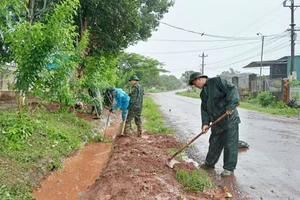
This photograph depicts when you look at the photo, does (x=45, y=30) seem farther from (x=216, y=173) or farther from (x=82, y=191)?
(x=216, y=173)

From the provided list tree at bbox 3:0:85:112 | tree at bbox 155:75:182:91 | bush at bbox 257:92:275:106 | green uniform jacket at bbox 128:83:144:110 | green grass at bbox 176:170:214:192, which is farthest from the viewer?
tree at bbox 155:75:182:91

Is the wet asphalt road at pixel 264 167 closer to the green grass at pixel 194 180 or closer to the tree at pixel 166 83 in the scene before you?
the green grass at pixel 194 180

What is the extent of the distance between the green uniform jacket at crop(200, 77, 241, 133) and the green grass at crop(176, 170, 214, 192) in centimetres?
98

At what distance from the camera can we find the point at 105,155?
6.54 metres

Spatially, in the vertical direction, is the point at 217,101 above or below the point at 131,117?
above

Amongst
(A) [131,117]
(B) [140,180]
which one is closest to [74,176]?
(B) [140,180]

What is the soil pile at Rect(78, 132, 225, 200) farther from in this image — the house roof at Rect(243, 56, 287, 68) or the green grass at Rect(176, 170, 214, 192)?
the house roof at Rect(243, 56, 287, 68)

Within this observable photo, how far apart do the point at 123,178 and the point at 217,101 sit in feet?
6.77

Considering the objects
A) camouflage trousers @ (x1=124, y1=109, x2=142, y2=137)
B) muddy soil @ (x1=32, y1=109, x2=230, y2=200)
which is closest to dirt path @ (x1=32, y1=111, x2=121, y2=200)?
muddy soil @ (x1=32, y1=109, x2=230, y2=200)

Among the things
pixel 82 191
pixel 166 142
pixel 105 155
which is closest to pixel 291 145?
pixel 166 142

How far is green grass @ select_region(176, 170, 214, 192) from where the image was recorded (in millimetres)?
3645

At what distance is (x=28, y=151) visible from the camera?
197 inches

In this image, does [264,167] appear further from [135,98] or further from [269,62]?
[269,62]

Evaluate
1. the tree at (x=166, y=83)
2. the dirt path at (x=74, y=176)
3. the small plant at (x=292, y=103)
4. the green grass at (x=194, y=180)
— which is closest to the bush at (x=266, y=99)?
the small plant at (x=292, y=103)
